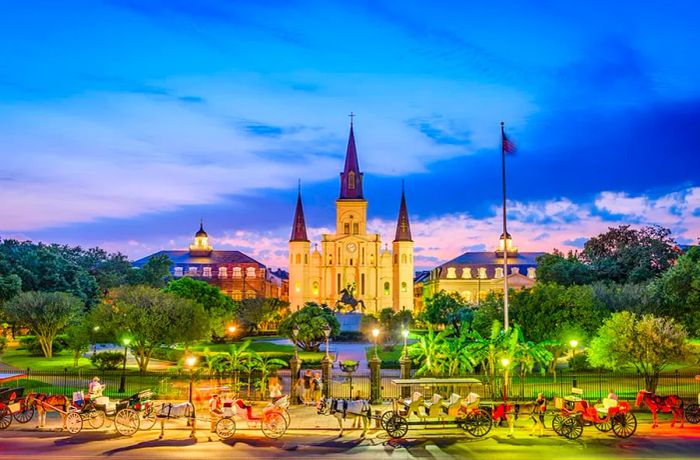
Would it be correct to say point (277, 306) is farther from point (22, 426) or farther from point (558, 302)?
point (22, 426)

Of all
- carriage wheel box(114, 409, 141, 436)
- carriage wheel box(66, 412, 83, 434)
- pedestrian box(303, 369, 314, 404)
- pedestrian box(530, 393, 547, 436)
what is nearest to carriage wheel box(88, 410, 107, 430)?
carriage wheel box(66, 412, 83, 434)

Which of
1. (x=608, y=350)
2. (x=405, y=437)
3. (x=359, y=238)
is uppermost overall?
(x=359, y=238)

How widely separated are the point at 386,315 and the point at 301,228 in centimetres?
4585

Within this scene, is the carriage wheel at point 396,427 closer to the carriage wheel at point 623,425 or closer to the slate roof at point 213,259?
the carriage wheel at point 623,425

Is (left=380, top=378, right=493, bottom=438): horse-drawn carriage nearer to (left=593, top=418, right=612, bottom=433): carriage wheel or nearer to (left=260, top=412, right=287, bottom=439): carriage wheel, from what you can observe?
(left=260, top=412, right=287, bottom=439): carriage wheel

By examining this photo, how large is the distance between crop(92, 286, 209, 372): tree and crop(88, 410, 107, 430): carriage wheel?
14765 mm

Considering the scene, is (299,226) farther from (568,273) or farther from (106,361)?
(106,361)

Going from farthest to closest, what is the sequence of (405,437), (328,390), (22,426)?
(328,390)
(22,426)
(405,437)

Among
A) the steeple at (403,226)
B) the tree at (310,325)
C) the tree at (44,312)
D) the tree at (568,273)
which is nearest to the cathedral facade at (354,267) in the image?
the steeple at (403,226)

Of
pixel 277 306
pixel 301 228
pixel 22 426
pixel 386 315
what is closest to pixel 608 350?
pixel 22 426

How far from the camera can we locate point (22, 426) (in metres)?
21.2

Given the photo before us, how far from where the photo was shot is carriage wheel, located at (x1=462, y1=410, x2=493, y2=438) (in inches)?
771

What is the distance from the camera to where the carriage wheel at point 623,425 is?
1944cm

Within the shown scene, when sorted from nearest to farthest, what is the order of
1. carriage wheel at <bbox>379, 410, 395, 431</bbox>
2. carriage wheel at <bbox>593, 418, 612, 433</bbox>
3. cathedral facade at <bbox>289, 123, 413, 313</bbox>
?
1. carriage wheel at <bbox>379, 410, 395, 431</bbox>
2. carriage wheel at <bbox>593, 418, 612, 433</bbox>
3. cathedral facade at <bbox>289, 123, 413, 313</bbox>
